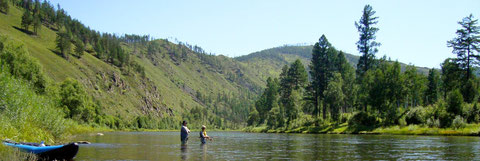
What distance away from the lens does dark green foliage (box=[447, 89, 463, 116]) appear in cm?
6188

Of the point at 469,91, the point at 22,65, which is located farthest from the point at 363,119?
the point at 22,65

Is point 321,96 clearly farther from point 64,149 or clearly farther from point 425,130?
point 64,149

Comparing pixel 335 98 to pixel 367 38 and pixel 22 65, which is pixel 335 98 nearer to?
pixel 367 38

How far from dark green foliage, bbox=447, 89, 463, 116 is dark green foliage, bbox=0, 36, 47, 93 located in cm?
7344

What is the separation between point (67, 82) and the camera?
96.7 metres

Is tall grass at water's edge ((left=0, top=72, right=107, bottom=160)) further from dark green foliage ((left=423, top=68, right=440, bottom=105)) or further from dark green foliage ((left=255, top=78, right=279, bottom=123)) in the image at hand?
dark green foliage ((left=423, top=68, right=440, bottom=105))

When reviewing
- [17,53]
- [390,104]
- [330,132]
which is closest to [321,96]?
[330,132]

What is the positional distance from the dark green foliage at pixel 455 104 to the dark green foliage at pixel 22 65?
2891 inches

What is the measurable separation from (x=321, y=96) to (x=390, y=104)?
32801 millimetres

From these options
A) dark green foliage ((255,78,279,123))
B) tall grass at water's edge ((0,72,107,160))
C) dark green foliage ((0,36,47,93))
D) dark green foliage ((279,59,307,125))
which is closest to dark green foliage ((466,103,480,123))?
tall grass at water's edge ((0,72,107,160))

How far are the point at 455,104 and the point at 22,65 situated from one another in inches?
3038

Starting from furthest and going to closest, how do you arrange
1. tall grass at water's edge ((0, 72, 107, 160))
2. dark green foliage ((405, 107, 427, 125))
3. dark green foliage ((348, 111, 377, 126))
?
dark green foliage ((348, 111, 377, 126)) → dark green foliage ((405, 107, 427, 125)) → tall grass at water's edge ((0, 72, 107, 160))

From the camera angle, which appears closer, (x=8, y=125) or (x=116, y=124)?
(x=8, y=125)

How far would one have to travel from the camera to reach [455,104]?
6247cm
